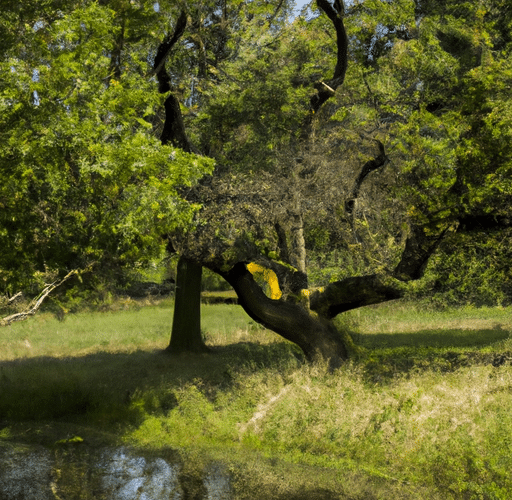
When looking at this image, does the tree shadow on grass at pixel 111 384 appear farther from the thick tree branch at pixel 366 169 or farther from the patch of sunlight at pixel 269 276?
the thick tree branch at pixel 366 169

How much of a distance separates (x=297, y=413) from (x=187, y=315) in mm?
8826

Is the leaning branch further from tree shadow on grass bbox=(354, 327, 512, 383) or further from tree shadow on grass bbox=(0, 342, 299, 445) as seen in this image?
tree shadow on grass bbox=(354, 327, 512, 383)

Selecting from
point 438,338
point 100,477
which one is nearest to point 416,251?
point 100,477

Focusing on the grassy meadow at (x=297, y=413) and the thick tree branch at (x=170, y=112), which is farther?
the thick tree branch at (x=170, y=112)

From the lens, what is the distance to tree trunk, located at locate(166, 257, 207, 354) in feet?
67.3

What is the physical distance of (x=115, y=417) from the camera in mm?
14539

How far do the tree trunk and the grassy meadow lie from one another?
678 millimetres

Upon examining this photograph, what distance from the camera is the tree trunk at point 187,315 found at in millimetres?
20500

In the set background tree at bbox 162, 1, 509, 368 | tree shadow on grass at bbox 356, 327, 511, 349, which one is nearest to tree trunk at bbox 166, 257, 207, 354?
background tree at bbox 162, 1, 509, 368

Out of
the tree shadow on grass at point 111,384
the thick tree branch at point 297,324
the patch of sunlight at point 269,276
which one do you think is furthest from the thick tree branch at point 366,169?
the tree shadow on grass at point 111,384

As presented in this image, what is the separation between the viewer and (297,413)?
1262 centimetres

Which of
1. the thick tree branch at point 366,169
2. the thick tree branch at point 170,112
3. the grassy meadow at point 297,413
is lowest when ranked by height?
the grassy meadow at point 297,413

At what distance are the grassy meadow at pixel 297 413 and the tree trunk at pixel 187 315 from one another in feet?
2.22

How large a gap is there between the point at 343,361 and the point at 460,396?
15.9 feet
